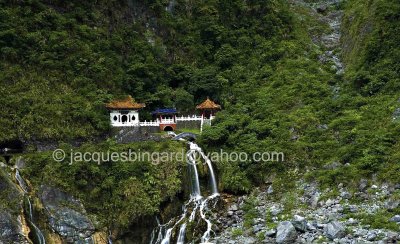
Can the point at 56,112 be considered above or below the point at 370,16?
below

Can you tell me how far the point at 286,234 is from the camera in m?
22.2

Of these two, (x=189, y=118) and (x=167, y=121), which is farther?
(x=189, y=118)

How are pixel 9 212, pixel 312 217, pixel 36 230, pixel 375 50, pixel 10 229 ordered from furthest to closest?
pixel 375 50
pixel 312 217
pixel 36 230
pixel 9 212
pixel 10 229

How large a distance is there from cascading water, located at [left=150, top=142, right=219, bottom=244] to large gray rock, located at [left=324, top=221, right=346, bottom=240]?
271 inches

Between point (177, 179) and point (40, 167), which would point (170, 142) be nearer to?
point (177, 179)

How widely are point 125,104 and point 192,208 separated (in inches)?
432

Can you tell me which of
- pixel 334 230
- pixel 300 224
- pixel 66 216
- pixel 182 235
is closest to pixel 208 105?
pixel 182 235

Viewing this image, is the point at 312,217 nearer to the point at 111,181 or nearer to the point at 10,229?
the point at 111,181

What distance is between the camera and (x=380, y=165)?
2573cm

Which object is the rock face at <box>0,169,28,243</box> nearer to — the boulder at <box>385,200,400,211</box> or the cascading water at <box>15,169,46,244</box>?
the cascading water at <box>15,169,46,244</box>

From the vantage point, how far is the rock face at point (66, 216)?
23.5 meters

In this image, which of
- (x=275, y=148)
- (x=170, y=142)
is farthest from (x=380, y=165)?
(x=170, y=142)

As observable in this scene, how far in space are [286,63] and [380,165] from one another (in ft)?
64.5

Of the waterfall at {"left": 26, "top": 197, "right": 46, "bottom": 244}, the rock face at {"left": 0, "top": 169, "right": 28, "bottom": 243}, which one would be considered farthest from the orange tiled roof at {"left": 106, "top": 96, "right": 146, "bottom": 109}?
the waterfall at {"left": 26, "top": 197, "right": 46, "bottom": 244}
